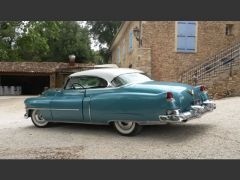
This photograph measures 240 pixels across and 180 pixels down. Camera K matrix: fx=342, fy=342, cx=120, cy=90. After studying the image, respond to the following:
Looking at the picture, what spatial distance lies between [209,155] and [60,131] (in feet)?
12.1

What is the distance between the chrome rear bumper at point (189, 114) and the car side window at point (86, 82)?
168 cm

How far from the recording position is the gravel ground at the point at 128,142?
18.5ft

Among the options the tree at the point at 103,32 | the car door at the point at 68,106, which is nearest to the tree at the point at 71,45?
the tree at the point at 103,32

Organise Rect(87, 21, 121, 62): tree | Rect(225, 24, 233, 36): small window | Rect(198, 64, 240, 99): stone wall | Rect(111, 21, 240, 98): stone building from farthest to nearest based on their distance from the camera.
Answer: Rect(87, 21, 121, 62): tree → Rect(225, 24, 233, 36): small window → Rect(111, 21, 240, 98): stone building → Rect(198, 64, 240, 99): stone wall

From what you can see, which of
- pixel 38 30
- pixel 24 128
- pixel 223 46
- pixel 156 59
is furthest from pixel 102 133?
pixel 38 30

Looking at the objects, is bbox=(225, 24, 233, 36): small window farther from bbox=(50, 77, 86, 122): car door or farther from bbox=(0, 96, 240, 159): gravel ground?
bbox=(50, 77, 86, 122): car door

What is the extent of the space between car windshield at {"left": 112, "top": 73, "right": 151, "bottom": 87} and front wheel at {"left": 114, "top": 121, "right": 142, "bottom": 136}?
80 centimetres

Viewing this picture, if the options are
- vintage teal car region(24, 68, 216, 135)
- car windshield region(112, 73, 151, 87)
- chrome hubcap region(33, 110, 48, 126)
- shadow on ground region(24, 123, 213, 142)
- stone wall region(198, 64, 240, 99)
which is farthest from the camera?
stone wall region(198, 64, 240, 99)

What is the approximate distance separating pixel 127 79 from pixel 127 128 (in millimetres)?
1060

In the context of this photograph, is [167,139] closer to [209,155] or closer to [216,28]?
[209,155]

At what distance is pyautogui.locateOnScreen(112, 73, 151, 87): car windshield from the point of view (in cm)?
712

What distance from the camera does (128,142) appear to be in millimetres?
6426

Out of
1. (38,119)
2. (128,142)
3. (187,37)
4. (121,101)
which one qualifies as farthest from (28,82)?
(128,142)

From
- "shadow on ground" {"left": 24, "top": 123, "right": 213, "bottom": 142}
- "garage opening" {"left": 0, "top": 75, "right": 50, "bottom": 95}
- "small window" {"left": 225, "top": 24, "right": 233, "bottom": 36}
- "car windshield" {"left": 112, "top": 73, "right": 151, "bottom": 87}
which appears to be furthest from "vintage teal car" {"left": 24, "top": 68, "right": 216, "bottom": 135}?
"garage opening" {"left": 0, "top": 75, "right": 50, "bottom": 95}
